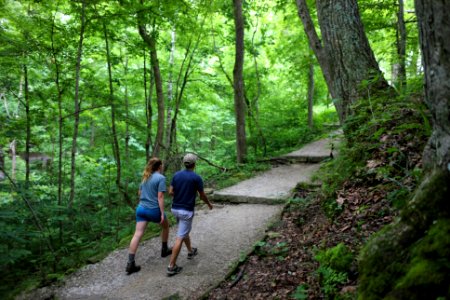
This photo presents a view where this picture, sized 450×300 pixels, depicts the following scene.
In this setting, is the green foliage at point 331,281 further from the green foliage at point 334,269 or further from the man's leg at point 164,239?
the man's leg at point 164,239

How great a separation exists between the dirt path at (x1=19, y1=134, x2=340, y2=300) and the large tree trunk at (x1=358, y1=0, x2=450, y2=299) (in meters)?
2.59

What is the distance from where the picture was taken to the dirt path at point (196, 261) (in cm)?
455

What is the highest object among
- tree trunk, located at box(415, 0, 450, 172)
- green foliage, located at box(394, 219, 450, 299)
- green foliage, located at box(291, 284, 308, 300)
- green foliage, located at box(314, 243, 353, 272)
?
tree trunk, located at box(415, 0, 450, 172)

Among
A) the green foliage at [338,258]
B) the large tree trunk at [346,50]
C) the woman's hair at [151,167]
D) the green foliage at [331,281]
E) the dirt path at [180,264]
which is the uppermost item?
the large tree trunk at [346,50]

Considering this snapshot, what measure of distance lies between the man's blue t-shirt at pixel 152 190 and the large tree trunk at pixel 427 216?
357 cm

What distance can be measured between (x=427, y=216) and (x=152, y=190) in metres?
4.09

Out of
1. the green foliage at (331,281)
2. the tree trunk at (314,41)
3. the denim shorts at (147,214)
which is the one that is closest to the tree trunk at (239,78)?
the tree trunk at (314,41)

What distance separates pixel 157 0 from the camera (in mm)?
8781

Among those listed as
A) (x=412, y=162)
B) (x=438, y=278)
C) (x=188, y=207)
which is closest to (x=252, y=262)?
(x=188, y=207)

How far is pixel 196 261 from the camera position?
517 cm

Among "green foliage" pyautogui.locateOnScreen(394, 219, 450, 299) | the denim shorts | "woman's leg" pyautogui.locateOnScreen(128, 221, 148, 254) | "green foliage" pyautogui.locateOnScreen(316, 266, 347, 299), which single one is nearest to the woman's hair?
the denim shorts

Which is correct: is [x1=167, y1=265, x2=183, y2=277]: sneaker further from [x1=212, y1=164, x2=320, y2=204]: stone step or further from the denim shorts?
[x1=212, y1=164, x2=320, y2=204]: stone step

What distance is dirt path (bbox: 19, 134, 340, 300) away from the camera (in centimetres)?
455

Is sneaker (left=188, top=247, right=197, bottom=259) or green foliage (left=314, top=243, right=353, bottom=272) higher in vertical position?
green foliage (left=314, top=243, right=353, bottom=272)
